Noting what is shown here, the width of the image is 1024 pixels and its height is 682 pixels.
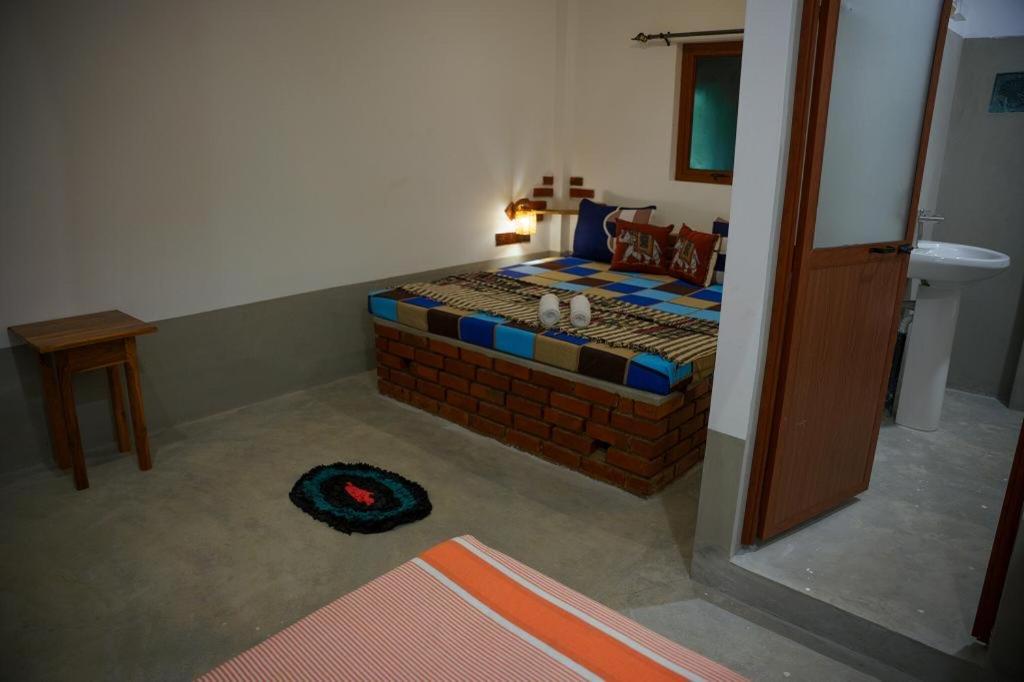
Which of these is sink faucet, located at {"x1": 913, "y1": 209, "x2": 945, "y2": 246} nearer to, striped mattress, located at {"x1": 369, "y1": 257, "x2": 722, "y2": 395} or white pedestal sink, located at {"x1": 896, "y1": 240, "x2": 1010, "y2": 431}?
white pedestal sink, located at {"x1": 896, "y1": 240, "x2": 1010, "y2": 431}

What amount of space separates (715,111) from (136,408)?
3984mm

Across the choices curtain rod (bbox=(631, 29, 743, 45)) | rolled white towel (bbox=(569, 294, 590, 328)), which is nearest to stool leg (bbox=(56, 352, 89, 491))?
rolled white towel (bbox=(569, 294, 590, 328))

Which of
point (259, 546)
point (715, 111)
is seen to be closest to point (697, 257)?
point (715, 111)

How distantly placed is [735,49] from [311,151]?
9.25ft

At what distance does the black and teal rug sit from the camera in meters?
2.68

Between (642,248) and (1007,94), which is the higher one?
(1007,94)

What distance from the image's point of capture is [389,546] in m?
2.53

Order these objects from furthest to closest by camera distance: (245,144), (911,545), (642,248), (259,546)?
(642,248), (245,144), (259,546), (911,545)

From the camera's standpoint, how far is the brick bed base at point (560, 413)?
9.39ft

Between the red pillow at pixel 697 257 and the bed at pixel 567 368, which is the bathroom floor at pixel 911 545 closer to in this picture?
the bed at pixel 567 368

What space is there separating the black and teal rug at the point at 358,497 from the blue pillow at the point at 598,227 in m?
2.56

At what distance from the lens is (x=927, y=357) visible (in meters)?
3.33

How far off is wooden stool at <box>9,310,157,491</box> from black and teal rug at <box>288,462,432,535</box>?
0.81m

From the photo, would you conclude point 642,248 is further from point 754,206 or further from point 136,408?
point 136,408
